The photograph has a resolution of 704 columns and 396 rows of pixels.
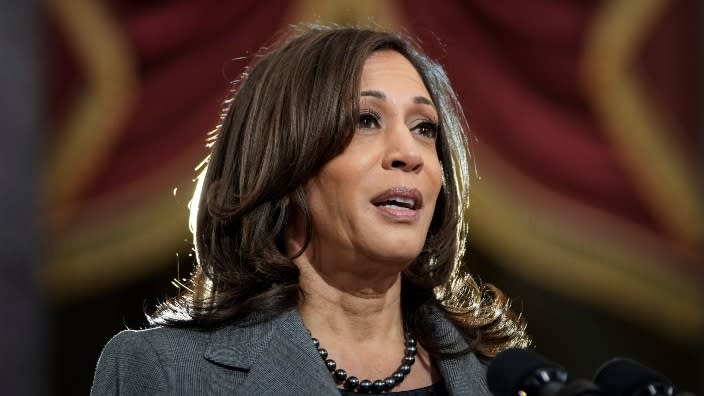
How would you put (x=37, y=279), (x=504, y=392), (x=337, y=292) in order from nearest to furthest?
(x=504, y=392) → (x=337, y=292) → (x=37, y=279)

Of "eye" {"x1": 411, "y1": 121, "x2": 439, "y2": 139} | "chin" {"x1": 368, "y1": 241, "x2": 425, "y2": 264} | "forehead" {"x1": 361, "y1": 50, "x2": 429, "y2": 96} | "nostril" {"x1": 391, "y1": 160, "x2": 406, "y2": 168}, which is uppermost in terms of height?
"forehead" {"x1": 361, "y1": 50, "x2": 429, "y2": 96}

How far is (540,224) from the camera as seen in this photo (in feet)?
12.0

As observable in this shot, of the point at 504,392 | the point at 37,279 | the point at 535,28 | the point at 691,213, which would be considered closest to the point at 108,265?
the point at 37,279

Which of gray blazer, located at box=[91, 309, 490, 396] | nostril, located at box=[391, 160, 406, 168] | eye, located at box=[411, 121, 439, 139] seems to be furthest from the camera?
eye, located at box=[411, 121, 439, 139]

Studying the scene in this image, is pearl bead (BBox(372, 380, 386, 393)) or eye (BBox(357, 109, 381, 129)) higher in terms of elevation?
eye (BBox(357, 109, 381, 129))

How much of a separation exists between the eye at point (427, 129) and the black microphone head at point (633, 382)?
2.64ft

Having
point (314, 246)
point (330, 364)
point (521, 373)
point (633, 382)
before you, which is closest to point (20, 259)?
point (314, 246)

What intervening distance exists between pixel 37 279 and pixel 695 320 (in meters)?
2.17

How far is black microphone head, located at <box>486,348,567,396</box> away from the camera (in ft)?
A: 4.63

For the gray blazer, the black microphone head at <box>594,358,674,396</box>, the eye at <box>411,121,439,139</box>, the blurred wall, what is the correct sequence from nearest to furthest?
the black microphone head at <box>594,358,674,396</box> < the gray blazer < the eye at <box>411,121,439,139</box> < the blurred wall

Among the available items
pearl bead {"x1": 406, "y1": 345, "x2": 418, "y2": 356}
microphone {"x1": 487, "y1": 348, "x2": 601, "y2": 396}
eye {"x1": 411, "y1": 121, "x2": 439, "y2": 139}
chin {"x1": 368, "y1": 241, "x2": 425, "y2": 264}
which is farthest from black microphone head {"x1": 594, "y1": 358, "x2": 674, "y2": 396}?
eye {"x1": 411, "y1": 121, "x2": 439, "y2": 139}

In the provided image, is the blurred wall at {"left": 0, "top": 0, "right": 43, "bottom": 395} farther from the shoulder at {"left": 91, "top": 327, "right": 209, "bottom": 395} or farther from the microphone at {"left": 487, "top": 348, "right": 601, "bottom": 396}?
the microphone at {"left": 487, "top": 348, "right": 601, "bottom": 396}

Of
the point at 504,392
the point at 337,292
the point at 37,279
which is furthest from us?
the point at 37,279

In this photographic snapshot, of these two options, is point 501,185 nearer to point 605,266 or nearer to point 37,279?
point 605,266
